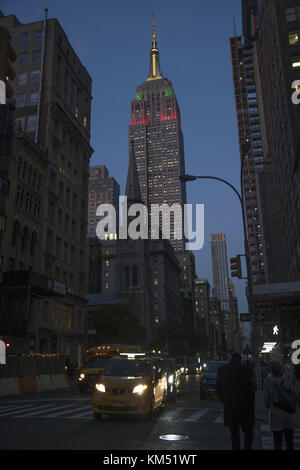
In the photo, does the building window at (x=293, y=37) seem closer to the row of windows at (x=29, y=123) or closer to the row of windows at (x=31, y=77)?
the row of windows at (x=31, y=77)

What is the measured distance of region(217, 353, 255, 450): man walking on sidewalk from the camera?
748 centimetres

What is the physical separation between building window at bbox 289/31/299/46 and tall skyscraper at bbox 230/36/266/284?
300 ft

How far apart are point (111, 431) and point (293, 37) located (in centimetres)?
6446

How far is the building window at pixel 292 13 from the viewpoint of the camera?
6172 centimetres

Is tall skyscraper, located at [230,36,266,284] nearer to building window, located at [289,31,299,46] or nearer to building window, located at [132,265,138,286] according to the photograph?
building window, located at [132,265,138,286]

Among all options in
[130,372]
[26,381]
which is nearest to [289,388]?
[130,372]

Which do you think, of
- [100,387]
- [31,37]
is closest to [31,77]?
[31,37]

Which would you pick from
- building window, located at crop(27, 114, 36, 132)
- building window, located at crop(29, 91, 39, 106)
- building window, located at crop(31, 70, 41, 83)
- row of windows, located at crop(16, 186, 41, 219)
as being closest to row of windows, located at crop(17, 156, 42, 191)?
row of windows, located at crop(16, 186, 41, 219)

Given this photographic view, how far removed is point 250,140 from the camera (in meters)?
159

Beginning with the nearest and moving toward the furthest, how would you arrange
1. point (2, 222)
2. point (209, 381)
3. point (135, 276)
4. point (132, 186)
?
point (209, 381), point (2, 222), point (135, 276), point (132, 186)

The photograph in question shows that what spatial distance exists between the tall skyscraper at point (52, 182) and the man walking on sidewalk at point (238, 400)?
37.5m

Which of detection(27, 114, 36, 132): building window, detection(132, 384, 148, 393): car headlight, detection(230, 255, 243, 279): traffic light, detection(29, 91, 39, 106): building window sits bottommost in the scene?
detection(132, 384, 148, 393): car headlight

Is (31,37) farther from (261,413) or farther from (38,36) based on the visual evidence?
(261,413)

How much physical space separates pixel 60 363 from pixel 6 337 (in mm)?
11768
